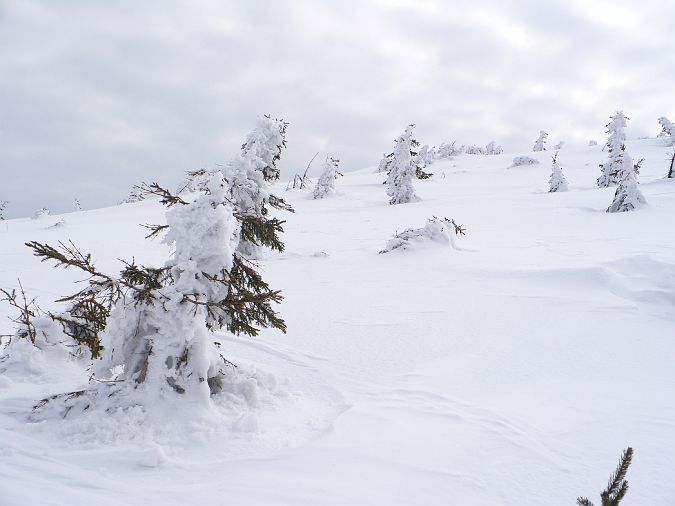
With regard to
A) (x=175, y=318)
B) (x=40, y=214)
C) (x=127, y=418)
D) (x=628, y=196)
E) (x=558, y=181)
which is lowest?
(x=127, y=418)

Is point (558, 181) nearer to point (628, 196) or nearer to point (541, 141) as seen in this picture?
point (628, 196)

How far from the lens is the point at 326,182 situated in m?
30.7

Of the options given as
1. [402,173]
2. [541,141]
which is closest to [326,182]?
[402,173]

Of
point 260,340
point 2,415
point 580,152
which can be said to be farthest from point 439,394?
point 580,152

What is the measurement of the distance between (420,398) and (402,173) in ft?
74.5

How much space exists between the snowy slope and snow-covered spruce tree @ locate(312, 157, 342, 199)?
19.3 meters

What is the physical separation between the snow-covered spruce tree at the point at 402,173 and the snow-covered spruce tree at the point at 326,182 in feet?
16.8

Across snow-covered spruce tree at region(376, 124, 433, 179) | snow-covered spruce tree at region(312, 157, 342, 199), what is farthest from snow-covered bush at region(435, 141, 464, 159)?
snow-covered spruce tree at region(312, 157, 342, 199)

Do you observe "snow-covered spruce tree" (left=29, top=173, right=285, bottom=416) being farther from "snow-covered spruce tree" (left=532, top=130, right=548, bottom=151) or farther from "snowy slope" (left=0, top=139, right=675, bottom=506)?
"snow-covered spruce tree" (left=532, top=130, right=548, bottom=151)

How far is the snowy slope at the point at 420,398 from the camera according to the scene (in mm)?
3062

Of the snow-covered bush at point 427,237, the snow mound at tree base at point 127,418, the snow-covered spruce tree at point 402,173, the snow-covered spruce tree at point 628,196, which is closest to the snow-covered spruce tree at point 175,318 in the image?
the snow mound at tree base at point 127,418

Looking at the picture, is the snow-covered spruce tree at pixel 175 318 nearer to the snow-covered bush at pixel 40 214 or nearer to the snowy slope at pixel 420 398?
the snowy slope at pixel 420 398

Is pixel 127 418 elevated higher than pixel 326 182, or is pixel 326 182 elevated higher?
pixel 326 182

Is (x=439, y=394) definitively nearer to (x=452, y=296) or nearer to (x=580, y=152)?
(x=452, y=296)
